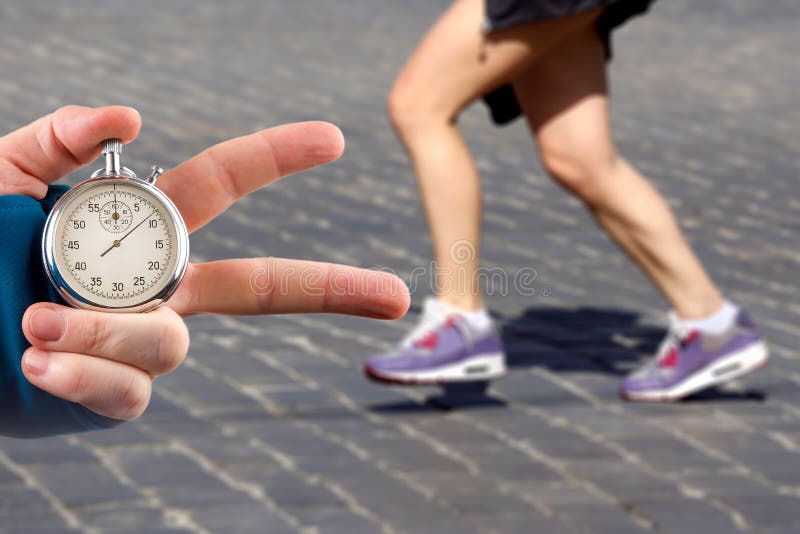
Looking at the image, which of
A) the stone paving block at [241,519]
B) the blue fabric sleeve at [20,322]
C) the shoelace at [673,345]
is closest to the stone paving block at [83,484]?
the stone paving block at [241,519]

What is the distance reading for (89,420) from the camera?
1475mm

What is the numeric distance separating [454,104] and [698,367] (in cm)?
111

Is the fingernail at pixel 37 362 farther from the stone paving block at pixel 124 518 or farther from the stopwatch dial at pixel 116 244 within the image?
the stone paving block at pixel 124 518

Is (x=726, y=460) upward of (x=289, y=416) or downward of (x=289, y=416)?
downward

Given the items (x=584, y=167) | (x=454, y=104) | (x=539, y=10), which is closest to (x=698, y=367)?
(x=584, y=167)

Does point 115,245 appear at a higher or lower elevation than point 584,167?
lower

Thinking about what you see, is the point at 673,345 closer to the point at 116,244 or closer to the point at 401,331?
the point at 401,331

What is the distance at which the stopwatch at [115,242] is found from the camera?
1396mm

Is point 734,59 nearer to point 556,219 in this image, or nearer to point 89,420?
point 556,219

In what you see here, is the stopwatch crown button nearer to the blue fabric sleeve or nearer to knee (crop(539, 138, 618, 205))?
the blue fabric sleeve

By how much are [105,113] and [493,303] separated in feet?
15.3

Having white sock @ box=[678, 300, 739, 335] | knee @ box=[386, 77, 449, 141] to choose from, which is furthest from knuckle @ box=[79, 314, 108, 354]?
white sock @ box=[678, 300, 739, 335]

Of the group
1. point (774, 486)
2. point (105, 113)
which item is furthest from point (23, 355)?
point (774, 486)

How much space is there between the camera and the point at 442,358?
4.81 m
